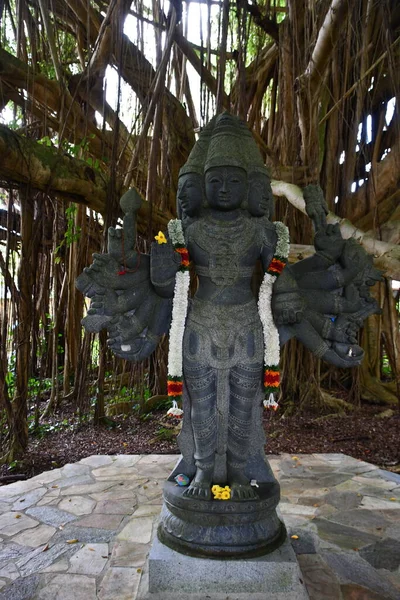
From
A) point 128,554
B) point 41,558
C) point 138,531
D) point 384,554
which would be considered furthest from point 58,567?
point 384,554

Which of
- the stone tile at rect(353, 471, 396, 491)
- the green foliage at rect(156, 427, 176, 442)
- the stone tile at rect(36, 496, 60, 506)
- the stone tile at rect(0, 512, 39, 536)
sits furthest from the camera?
the green foliage at rect(156, 427, 176, 442)

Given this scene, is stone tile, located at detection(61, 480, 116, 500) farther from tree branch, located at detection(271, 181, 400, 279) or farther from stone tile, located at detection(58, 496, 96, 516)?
tree branch, located at detection(271, 181, 400, 279)

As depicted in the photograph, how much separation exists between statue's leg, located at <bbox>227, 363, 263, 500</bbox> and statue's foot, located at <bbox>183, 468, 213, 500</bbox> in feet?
0.33

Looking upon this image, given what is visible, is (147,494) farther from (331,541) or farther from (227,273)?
(227,273)

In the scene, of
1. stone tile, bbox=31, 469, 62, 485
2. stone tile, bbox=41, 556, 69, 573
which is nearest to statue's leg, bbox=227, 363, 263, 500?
stone tile, bbox=41, 556, 69, 573

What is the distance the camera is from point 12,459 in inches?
147

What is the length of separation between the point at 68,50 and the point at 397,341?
15.8ft

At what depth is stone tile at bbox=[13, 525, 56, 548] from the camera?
234cm

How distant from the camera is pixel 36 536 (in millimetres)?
2406

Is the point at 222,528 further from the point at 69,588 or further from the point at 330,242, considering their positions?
the point at 330,242

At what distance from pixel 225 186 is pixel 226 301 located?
0.51 metres

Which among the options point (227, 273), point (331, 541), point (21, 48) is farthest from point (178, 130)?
point (331, 541)

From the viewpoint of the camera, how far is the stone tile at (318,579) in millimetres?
1871

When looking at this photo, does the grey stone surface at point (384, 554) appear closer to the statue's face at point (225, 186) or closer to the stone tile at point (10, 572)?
the stone tile at point (10, 572)
